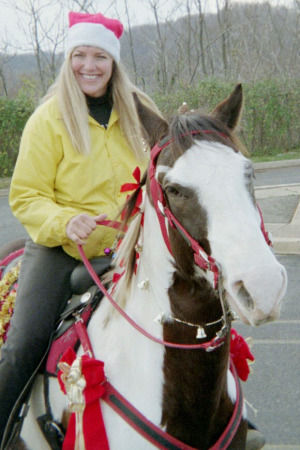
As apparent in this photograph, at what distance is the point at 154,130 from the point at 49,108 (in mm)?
735

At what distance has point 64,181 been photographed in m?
2.71

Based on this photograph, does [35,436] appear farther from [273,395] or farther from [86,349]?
[273,395]

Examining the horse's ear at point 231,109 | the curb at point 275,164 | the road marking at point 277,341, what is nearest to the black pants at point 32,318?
the horse's ear at point 231,109

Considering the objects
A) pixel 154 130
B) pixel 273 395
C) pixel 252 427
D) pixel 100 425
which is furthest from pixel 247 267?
pixel 273 395

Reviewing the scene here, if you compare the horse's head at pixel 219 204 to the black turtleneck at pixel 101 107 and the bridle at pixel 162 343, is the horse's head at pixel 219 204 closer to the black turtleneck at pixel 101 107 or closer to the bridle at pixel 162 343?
the bridle at pixel 162 343

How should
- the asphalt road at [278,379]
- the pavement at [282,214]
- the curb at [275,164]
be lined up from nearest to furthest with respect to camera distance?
the asphalt road at [278,379], the pavement at [282,214], the curb at [275,164]

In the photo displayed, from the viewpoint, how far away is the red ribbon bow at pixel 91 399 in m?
2.23

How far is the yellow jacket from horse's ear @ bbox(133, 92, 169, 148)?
1.69 ft

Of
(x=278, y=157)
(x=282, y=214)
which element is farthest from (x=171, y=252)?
(x=278, y=157)

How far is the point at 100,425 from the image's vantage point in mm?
2256

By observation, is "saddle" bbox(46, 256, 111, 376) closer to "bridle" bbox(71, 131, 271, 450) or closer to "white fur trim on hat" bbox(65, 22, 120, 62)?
"bridle" bbox(71, 131, 271, 450)

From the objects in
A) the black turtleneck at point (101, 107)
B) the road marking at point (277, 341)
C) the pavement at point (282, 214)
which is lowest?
the pavement at point (282, 214)

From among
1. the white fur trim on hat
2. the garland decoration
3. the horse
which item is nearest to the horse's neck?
the horse

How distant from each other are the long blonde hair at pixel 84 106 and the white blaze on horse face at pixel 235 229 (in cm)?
70
